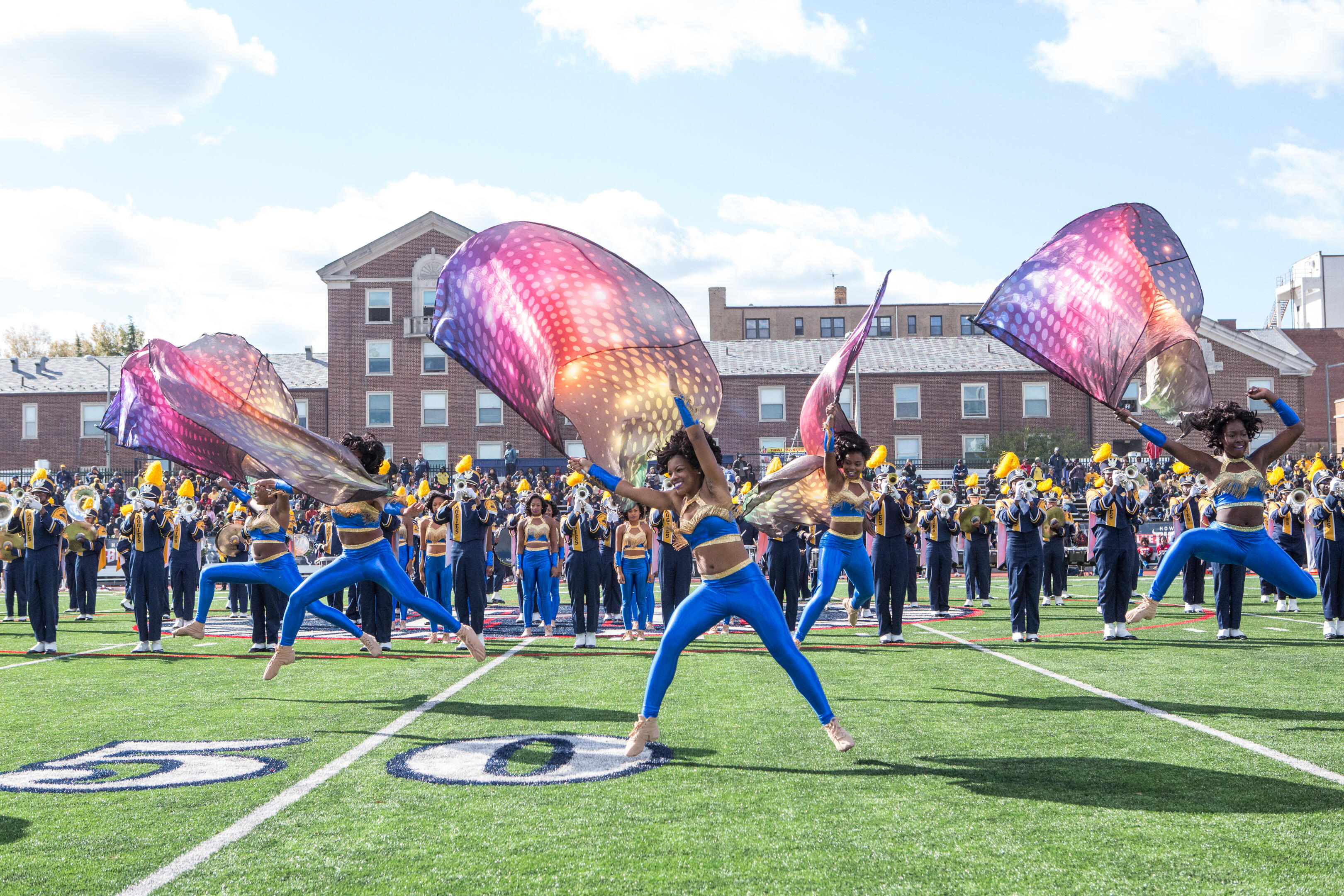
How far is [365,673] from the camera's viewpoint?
9.09 m

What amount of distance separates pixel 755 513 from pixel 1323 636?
6.58 metres

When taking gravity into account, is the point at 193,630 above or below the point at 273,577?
below

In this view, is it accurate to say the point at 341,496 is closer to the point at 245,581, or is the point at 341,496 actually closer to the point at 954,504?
the point at 245,581

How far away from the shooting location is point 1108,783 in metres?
4.79

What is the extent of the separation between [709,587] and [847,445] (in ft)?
11.8

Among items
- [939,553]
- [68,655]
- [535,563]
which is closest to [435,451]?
[939,553]

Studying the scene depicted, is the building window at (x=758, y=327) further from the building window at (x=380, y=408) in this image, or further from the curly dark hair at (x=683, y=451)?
the curly dark hair at (x=683, y=451)

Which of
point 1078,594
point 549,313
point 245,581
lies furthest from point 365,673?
point 1078,594

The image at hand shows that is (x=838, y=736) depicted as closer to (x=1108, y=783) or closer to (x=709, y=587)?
(x=709, y=587)

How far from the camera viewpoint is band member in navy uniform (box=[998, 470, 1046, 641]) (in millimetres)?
10812

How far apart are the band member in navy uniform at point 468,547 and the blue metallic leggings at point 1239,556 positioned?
673 cm

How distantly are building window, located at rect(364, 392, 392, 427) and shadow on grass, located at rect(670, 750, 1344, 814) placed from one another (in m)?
39.2

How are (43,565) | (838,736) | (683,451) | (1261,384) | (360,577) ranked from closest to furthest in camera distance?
(838,736)
(683,451)
(360,577)
(43,565)
(1261,384)

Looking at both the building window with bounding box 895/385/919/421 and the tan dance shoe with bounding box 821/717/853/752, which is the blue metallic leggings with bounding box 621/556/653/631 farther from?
the building window with bounding box 895/385/919/421
